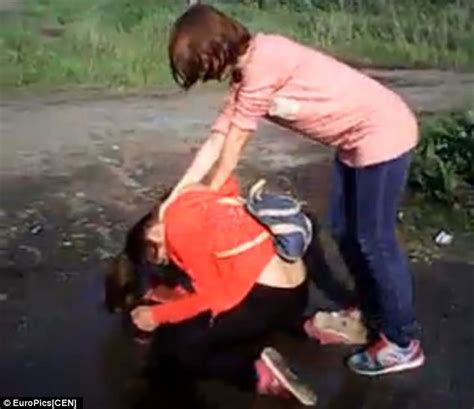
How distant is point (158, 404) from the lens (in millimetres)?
4328

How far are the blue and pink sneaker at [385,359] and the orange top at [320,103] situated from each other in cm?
61

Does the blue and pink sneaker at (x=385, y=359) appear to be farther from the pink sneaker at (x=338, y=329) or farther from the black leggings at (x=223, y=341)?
the black leggings at (x=223, y=341)

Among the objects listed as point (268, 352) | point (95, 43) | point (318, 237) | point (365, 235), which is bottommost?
point (95, 43)

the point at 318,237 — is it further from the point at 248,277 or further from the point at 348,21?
the point at 348,21

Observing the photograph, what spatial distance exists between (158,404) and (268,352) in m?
0.37

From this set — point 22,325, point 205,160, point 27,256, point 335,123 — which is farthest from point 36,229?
point 335,123

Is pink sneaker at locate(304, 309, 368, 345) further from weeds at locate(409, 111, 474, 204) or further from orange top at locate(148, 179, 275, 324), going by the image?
weeds at locate(409, 111, 474, 204)

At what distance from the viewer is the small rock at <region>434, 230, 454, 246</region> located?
19.3 ft

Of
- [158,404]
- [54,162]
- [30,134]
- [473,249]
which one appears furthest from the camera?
[30,134]

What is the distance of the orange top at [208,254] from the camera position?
452 centimetres

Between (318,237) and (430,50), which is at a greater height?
(318,237)

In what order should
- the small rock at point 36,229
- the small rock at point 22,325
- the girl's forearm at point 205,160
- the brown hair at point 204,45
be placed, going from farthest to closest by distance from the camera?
the small rock at point 36,229
the small rock at point 22,325
the girl's forearm at point 205,160
the brown hair at point 204,45

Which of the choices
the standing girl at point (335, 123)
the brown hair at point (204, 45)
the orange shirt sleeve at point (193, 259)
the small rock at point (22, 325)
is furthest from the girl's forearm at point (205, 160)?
the small rock at point (22, 325)

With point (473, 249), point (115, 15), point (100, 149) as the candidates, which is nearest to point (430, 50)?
point (115, 15)
